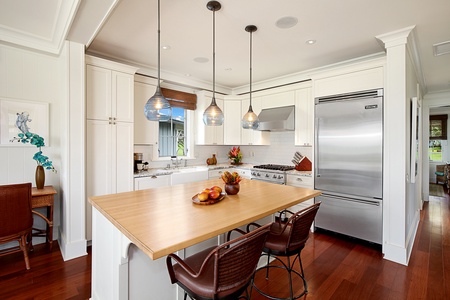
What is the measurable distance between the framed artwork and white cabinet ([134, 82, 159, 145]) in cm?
119

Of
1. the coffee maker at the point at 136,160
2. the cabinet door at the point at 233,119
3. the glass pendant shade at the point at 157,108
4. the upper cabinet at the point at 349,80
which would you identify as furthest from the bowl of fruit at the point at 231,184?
the cabinet door at the point at 233,119

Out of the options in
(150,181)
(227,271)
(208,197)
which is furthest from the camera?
(150,181)

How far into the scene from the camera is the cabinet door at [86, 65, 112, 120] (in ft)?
9.80

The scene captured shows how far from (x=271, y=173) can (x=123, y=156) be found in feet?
8.25

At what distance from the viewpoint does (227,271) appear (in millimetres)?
1208

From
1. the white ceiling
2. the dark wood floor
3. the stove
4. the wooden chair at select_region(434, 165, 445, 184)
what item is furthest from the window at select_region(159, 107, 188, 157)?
the wooden chair at select_region(434, 165, 445, 184)

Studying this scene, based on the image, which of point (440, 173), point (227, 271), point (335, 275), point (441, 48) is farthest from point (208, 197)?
point (440, 173)

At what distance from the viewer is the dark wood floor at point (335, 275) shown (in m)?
2.13

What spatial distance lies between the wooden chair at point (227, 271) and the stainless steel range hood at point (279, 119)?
3124mm

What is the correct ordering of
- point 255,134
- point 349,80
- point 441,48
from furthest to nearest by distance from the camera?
point 255,134 → point 349,80 → point 441,48

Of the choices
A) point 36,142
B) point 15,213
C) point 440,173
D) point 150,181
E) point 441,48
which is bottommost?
point 440,173

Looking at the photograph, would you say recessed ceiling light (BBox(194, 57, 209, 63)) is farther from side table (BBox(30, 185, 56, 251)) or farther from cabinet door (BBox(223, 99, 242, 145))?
side table (BBox(30, 185, 56, 251))

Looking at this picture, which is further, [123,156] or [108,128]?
[123,156]

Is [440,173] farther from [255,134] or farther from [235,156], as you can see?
[235,156]
